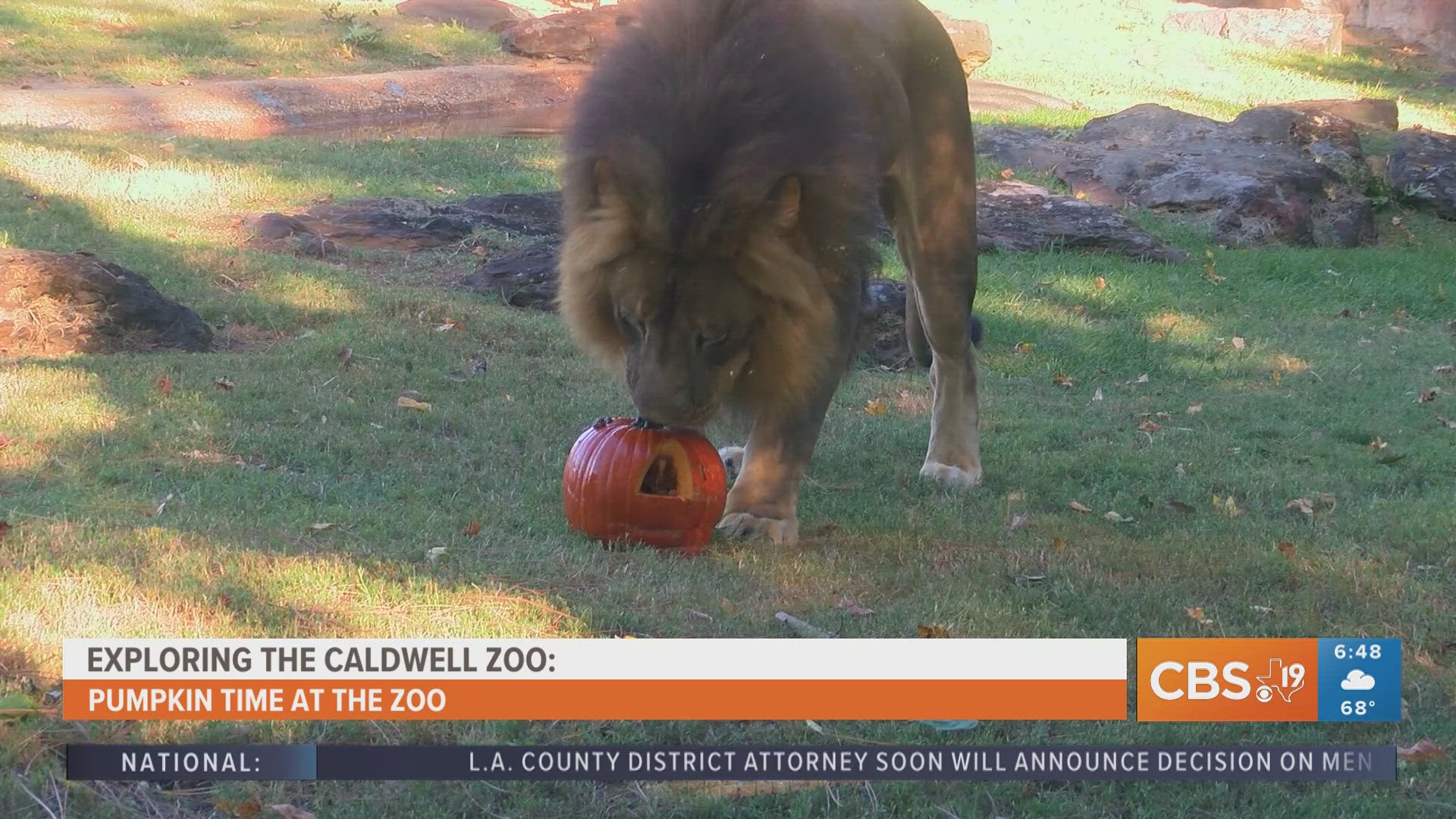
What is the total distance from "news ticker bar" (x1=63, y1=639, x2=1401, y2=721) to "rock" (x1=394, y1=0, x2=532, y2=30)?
71.4 feet

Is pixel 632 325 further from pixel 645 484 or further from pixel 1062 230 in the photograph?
pixel 1062 230

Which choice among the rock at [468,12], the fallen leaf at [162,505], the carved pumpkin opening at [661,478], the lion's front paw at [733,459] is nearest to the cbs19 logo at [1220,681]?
the carved pumpkin opening at [661,478]

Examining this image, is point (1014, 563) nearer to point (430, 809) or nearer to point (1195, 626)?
point (1195, 626)

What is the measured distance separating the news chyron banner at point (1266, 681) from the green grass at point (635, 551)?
83 mm

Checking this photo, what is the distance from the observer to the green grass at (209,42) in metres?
18.9

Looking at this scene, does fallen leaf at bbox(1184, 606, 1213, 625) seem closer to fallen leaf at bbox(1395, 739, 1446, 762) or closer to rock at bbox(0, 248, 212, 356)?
fallen leaf at bbox(1395, 739, 1446, 762)

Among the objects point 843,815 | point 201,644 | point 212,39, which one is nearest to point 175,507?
point 201,644

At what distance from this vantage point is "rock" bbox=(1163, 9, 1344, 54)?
27688 millimetres

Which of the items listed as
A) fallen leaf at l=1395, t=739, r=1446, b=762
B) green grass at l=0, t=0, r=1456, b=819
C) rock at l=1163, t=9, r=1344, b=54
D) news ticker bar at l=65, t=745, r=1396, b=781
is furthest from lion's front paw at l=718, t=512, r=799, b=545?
rock at l=1163, t=9, r=1344, b=54

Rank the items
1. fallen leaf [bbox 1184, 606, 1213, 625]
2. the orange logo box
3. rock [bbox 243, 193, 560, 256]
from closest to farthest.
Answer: the orange logo box < fallen leaf [bbox 1184, 606, 1213, 625] < rock [bbox 243, 193, 560, 256]

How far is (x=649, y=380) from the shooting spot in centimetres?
474

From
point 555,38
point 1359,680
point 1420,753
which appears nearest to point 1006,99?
point 555,38

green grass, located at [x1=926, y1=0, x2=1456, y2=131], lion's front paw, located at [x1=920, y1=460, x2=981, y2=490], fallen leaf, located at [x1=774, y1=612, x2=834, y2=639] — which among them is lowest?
green grass, located at [x1=926, y1=0, x2=1456, y2=131]

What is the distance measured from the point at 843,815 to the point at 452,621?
1330mm
